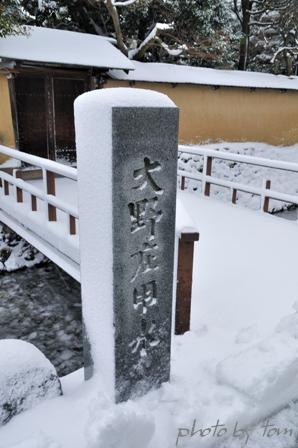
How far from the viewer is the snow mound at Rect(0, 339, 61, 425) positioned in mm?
2121

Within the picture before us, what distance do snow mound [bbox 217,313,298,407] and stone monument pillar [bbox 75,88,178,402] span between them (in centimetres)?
48

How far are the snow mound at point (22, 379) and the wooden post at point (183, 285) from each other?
1168 mm

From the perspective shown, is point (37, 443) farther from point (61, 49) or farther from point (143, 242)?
point (61, 49)

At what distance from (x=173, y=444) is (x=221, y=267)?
8.09 ft

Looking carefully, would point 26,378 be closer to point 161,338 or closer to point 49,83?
point 161,338

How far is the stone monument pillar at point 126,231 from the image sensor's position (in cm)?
199

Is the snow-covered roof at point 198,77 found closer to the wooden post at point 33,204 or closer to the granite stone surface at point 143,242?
the wooden post at point 33,204

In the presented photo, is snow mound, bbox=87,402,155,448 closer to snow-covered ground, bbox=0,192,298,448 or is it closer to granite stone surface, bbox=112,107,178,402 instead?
snow-covered ground, bbox=0,192,298,448

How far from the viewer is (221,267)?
4.46 m

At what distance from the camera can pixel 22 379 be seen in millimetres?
2184

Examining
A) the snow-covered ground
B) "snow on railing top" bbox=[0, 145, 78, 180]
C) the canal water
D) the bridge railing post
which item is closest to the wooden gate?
the canal water

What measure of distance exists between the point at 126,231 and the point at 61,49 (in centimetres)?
822

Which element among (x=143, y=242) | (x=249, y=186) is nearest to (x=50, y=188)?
(x=143, y=242)

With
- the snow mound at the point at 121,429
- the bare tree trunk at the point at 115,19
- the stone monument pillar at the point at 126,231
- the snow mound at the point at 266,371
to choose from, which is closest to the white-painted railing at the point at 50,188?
the stone monument pillar at the point at 126,231
